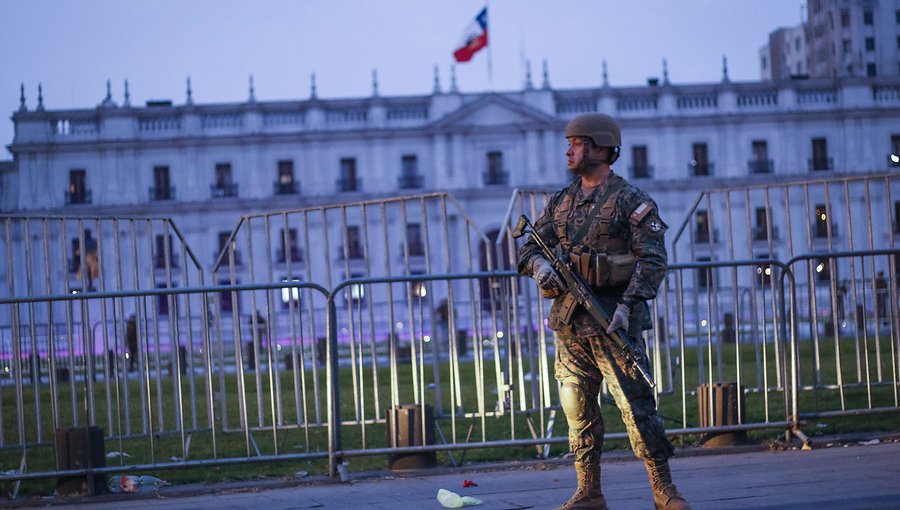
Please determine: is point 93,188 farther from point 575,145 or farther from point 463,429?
point 575,145

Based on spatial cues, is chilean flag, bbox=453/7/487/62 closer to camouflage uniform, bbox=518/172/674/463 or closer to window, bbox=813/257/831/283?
window, bbox=813/257/831/283

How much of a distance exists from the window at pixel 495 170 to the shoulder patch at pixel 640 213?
151 feet

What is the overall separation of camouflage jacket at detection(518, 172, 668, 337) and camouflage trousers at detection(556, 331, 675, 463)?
0.09 m

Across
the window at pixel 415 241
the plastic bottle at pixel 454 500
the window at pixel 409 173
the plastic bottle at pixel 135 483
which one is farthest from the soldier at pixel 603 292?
the window at pixel 409 173

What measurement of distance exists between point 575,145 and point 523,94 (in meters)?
46.9

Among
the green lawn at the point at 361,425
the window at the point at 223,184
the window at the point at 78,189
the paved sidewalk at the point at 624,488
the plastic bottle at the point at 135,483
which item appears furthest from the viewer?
the window at the point at 223,184

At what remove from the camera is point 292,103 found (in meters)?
50.5

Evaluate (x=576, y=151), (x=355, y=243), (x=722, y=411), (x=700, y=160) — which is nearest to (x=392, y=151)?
(x=355, y=243)

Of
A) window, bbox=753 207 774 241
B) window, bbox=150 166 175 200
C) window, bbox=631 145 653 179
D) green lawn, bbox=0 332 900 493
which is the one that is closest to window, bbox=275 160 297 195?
window, bbox=150 166 175 200

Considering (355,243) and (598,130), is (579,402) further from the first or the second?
(355,243)

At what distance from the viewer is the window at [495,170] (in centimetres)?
5092

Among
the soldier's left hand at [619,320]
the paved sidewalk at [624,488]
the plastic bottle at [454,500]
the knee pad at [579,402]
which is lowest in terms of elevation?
the paved sidewalk at [624,488]

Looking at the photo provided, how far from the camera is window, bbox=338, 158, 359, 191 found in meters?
50.7

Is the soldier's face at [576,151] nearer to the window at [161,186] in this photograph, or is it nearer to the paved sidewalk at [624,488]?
the paved sidewalk at [624,488]
